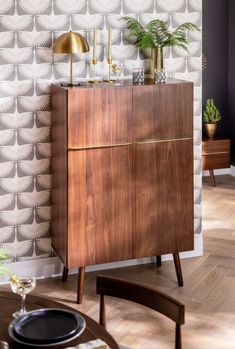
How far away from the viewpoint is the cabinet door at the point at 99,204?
14.7ft

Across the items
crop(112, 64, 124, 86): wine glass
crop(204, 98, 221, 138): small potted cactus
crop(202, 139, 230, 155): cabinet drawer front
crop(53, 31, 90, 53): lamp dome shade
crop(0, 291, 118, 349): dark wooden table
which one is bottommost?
crop(0, 291, 118, 349): dark wooden table

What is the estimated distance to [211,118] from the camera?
740cm

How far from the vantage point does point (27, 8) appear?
4621 millimetres

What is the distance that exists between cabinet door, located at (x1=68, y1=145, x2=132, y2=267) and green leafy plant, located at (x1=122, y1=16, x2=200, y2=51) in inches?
30.9

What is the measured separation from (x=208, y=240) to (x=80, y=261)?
1.49m

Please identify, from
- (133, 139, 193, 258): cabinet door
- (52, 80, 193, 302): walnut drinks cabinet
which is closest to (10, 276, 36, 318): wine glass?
(52, 80, 193, 302): walnut drinks cabinet

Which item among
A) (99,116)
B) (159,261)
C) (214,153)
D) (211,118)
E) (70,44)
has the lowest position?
(159,261)

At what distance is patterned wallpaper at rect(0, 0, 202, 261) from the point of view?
4.65 meters

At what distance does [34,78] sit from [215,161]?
3.08 m

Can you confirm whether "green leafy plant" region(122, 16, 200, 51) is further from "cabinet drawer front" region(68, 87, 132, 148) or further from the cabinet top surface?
"cabinet drawer front" region(68, 87, 132, 148)

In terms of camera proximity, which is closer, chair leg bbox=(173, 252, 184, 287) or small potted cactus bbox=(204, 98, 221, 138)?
chair leg bbox=(173, 252, 184, 287)

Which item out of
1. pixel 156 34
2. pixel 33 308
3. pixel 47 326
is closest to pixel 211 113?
pixel 156 34

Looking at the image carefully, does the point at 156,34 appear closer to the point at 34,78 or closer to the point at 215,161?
the point at 34,78

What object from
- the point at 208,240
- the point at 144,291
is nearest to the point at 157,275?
the point at 208,240
